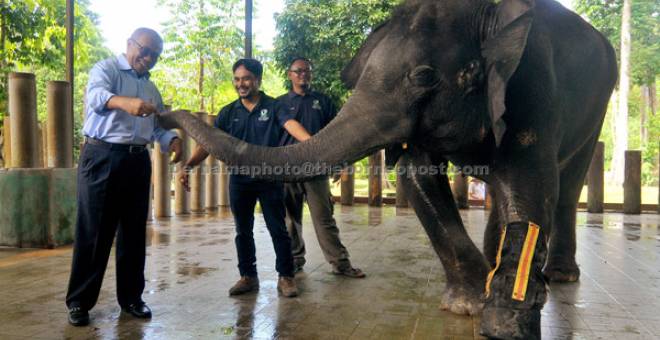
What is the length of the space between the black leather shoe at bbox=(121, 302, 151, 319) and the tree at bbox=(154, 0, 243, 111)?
60.2 feet

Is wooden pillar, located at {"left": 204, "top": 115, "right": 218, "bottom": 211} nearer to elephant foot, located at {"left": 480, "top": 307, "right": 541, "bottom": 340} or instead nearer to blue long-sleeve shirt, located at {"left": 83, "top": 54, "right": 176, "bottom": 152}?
blue long-sleeve shirt, located at {"left": 83, "top": 54, "right": 176, "bottom": 152}

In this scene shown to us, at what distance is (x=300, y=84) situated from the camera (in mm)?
5324

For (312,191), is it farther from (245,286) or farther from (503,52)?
(503,52)

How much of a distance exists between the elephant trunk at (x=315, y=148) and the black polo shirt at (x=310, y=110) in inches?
80.8

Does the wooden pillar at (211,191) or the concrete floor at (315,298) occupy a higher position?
the wooden pillar at (211,191)

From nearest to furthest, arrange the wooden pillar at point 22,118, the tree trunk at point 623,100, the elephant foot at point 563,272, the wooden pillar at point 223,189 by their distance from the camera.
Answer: the elephant foot at point 563,272
the wooden pillar at point 22,118
the wooden pillar at point 223,189
the tree trunk at point 623,100

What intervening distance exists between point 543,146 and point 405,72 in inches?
37.8

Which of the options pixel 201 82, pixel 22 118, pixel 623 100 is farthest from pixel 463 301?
pixel 623 100

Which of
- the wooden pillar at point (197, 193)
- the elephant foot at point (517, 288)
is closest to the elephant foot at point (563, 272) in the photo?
the elephant foot at point (517, 288)

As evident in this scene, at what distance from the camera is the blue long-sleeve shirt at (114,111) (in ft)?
11.8

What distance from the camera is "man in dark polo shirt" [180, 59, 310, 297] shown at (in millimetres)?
4391

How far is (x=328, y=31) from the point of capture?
16.0 meters

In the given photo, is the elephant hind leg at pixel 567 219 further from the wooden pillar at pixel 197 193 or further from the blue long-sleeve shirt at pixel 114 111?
the wooden pillar at pixel 197 193

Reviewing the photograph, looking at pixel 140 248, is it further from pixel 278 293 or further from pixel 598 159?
pixel 598 159
